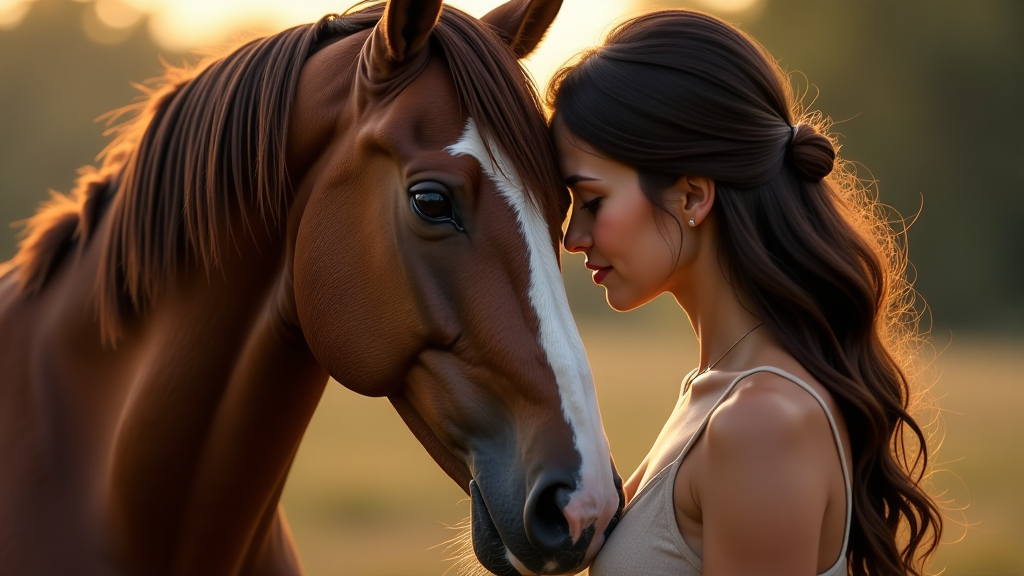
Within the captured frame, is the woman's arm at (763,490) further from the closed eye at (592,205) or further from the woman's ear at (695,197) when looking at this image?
the closed eye at (592,205)

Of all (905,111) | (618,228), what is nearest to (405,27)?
(618,228)

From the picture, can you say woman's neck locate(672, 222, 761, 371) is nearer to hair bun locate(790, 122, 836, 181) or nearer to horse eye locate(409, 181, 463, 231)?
hair bun locate(790, 122, 836, 181)

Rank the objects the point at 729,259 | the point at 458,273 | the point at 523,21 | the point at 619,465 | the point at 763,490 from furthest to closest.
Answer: the point at 619,465
the point at 523,21
the point at 729,259
the point at 458,273
the point at 763,490

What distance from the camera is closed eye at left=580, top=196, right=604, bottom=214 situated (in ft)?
6.31

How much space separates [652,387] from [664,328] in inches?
411

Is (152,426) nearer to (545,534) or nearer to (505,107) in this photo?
(545,534)

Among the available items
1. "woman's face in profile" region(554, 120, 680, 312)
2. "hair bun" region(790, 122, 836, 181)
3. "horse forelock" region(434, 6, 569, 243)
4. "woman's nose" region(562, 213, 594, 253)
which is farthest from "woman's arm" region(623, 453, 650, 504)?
"hair bun" region(790, 122, 836, 181)

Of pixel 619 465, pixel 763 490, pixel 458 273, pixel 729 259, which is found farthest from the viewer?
pixel 619 465

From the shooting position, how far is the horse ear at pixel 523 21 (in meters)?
2.19

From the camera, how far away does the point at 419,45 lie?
6.15ft

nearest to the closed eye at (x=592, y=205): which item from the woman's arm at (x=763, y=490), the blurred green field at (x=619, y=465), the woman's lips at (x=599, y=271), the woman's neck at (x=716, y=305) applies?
the woman's lips at (x=599, y=271)

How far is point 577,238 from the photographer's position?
196cm

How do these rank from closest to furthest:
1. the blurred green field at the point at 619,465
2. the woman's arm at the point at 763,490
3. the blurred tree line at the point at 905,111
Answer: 1. the woman's arm at the point at 763,490
2. the blurred green field at the point at 619,465
3. the blurred tree line at the point at 905,111

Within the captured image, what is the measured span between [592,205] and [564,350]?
0.40 m
